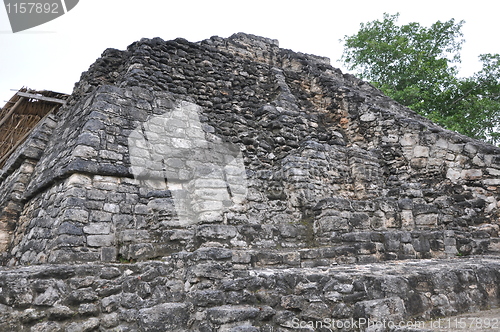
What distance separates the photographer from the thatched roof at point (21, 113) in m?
8.83

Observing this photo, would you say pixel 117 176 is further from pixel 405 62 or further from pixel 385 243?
pixel 405 62

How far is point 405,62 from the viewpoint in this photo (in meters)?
15.1

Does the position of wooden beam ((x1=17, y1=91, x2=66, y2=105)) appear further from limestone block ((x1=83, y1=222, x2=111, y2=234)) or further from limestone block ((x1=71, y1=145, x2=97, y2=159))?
limestone block ((x1=83, y1=222, x2=111, y2=234))

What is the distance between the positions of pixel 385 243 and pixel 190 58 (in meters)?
4.96

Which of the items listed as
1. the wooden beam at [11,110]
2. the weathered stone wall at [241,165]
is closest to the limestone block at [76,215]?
the weathered stone wall at [241,165]

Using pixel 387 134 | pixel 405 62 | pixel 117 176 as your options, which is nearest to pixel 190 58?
pixel 117 176

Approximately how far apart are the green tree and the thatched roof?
11.0 metres

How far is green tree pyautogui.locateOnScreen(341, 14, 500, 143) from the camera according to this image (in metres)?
13.5

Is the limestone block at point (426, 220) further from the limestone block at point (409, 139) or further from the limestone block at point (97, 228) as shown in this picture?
the limestone block at point (97, 228)

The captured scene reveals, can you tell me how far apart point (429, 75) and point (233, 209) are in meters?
12.2

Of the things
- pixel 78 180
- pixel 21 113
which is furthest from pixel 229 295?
pixel 21 113

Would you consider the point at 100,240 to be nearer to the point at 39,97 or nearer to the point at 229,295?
the point at 229,295

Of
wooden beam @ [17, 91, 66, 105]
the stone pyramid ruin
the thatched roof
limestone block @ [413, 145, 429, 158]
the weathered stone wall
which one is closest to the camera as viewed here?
the stone pyramid ruin

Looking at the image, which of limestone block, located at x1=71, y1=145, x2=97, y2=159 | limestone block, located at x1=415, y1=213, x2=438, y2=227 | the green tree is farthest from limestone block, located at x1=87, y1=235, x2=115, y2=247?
the green tree
